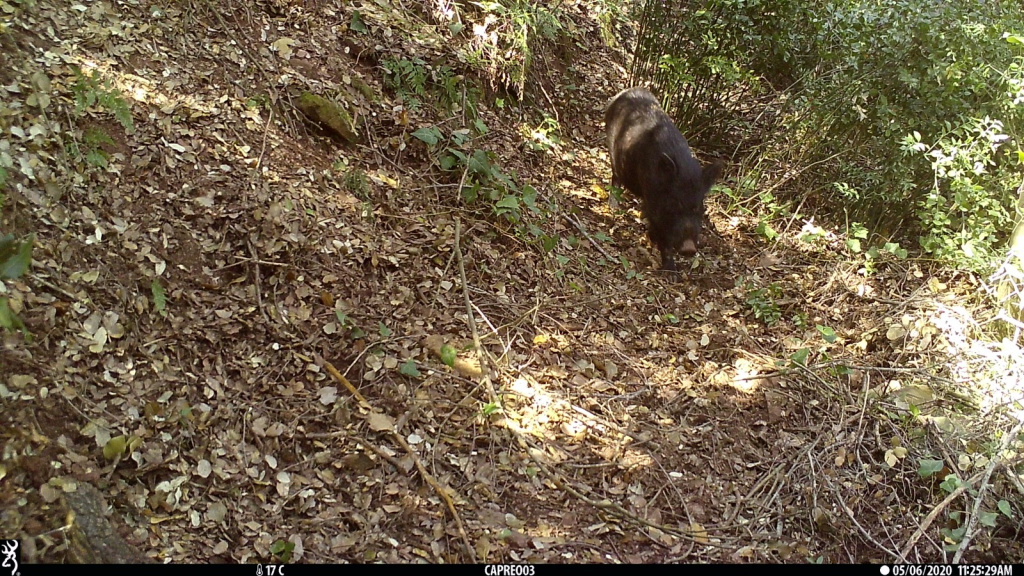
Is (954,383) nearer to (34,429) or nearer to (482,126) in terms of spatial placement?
(482,126)

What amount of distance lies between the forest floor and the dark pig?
1.30 ft

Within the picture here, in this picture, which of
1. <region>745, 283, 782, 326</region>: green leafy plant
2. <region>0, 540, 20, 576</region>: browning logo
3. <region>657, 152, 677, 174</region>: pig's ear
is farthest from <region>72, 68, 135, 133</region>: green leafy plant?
<region>745, 283, 782, 326</region>: green leafy plant

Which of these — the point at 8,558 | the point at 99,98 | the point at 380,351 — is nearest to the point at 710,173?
the point at 380,351

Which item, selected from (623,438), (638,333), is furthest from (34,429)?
(638,333)

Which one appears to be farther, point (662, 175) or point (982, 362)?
point (662, 175)

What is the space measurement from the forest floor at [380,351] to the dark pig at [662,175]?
Result: 0.40m

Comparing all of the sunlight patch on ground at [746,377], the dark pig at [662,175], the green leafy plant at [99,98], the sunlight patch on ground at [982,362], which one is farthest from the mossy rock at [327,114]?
the sunlight patch on ground at [982,362]

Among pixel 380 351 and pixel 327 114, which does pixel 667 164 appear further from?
pixel 380 351

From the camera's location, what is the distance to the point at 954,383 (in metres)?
4.66

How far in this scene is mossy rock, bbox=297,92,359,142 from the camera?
17.2ft

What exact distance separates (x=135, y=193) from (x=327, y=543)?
2400 millimetres

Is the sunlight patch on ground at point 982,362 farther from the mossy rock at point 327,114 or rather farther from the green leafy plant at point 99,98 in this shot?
the green leafy plant at point 99,98

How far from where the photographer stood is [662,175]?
6184 mm

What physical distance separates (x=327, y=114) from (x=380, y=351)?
2089mm
